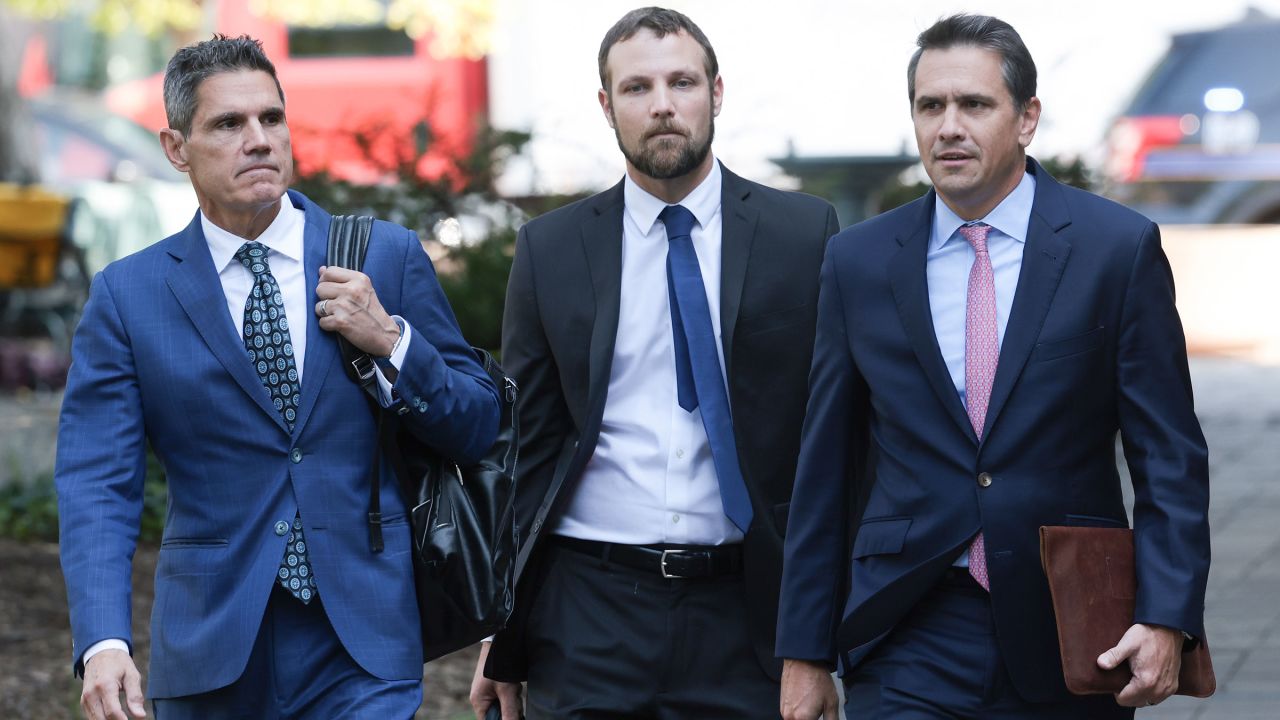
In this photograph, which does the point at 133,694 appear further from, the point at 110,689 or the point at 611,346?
the point at 611,346

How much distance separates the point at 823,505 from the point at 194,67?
1.57 metres

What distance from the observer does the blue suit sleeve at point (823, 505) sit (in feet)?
13.1

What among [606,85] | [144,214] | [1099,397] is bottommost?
[144,214]

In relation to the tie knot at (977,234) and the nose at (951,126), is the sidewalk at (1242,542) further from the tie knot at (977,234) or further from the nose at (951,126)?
the nose at (951,126)

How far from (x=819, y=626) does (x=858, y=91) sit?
936 cm

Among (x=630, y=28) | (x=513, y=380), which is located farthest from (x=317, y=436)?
(x=630, y=28)

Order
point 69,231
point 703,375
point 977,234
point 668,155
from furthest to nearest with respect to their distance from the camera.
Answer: point 69,231 → point 668,155 → point 703,375 → point 977,234

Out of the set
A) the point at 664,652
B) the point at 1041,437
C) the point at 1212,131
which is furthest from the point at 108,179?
the point at 1041,437

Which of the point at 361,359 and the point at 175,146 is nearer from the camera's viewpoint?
the point at 361,359

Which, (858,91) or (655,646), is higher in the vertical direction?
(858,91)

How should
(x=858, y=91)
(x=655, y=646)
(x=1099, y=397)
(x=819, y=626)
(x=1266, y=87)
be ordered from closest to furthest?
(x=1099, y=397), (x=819, y=626), (x=655, y=646), (x=858, y=91), (x=1266, y=87)

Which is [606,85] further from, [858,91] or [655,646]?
[858,91]

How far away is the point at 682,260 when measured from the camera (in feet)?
14.9

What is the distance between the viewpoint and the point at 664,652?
4.48 m
